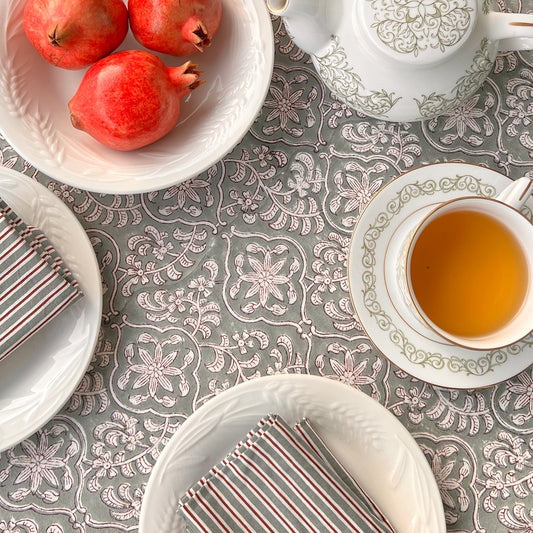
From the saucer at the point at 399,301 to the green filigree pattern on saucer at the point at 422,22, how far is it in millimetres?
Answer: 171

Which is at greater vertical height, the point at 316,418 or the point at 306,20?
the point at 306,20

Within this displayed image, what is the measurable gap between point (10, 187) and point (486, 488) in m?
0.71

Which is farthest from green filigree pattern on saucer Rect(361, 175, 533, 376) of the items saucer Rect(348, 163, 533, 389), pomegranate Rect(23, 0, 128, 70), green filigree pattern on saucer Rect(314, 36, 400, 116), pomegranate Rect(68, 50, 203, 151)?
pomegranate Rect(23, 0, 128, 70)

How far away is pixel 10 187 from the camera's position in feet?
2.53

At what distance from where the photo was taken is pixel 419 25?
0.61 metres

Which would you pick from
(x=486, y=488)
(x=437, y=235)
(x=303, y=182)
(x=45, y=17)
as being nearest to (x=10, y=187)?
(x=45, y=17)

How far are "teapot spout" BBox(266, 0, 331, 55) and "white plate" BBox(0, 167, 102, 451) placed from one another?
355mm

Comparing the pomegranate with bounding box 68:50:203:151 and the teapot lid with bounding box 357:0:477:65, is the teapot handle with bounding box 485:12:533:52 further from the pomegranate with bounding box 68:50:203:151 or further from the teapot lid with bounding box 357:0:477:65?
the pomegranate with bounding box 68:50:203:151

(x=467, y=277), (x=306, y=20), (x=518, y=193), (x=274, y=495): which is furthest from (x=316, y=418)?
(x=306, y=20)

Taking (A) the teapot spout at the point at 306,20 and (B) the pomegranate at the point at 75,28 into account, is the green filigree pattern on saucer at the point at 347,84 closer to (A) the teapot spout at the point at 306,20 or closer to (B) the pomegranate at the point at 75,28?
(A) the teapot spout at the point at 306,20

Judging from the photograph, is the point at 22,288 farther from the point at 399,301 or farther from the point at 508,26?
the point at 508,26

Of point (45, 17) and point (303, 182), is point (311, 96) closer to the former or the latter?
point (303, 182)

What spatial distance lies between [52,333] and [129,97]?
31cm

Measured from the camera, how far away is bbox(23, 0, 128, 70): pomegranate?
68cm
